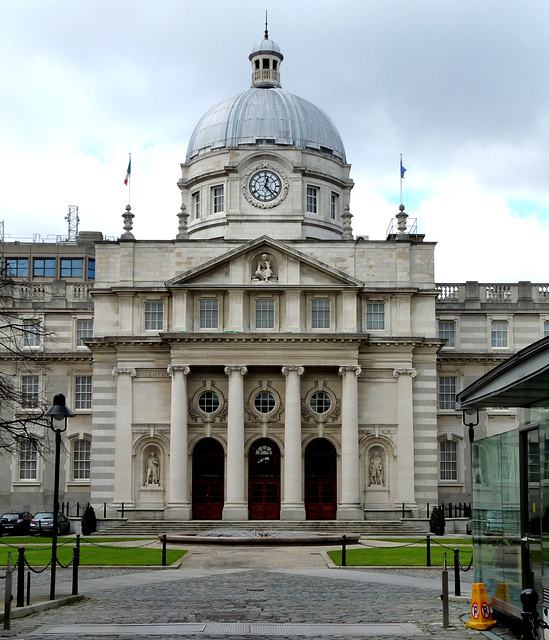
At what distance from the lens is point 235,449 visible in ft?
188

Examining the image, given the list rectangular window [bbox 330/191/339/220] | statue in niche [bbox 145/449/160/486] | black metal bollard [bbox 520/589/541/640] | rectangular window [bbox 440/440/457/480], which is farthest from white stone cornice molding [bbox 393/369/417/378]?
black metal bollard [bbox 520/589/541/640]

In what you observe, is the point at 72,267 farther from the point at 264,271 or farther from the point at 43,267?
the point at 264,271

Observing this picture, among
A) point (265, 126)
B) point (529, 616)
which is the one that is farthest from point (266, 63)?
point (529, 616)

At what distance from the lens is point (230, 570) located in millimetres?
34219

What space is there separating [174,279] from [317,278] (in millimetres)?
8154

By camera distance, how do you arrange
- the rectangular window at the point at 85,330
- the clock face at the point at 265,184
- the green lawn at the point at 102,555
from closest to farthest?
the green lawn at the point at 102,555, the rectangular window at the point at 85,330, the clock face at the point at 265,184

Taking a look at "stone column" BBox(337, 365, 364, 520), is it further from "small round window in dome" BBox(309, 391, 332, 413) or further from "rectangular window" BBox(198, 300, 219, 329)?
"rectangular window" BBox(198, 300, 219, 329)

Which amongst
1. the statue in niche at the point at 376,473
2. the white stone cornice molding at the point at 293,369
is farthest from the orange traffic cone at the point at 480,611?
the statue in niche at the point at 376,473

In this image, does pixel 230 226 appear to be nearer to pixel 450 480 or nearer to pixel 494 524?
pixel 450 480

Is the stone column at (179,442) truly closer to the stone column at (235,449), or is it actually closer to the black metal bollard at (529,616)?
the stone column at (235,449)

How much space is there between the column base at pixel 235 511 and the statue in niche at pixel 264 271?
41.7 ft

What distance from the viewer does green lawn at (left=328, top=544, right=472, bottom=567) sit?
117 ft

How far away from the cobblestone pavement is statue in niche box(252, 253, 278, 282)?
24667 mm

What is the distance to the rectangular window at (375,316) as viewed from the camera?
60.3m
